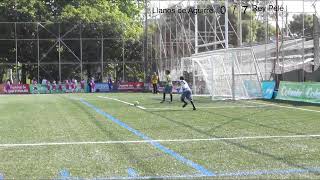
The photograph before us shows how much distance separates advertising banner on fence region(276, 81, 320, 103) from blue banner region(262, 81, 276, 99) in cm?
63

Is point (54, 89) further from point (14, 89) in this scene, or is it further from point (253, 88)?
point (253, 88)

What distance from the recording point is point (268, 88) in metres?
27.0

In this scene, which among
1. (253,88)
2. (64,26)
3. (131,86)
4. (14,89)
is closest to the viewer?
(253,88)

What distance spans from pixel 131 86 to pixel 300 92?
24754 mm

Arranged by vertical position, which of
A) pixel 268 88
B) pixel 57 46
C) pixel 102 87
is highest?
pixel 57 46

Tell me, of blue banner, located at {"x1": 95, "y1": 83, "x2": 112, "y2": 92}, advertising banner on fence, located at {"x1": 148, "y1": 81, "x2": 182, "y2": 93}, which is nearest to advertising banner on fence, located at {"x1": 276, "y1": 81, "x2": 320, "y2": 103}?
advertising banner on fence, located at {"x1": 148, "y1": 81, "x2": 182, "y2": 93}

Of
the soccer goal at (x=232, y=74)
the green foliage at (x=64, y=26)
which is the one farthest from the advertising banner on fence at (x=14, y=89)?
the soccer goal at (x=232, y=74)

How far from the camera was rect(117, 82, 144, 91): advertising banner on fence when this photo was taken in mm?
46312

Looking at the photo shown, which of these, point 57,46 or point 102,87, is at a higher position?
point 57,46

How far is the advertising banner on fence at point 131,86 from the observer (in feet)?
152

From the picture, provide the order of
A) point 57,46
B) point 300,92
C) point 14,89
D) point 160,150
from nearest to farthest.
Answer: point 160,150
point 300,92
point 14,89
point 57,46

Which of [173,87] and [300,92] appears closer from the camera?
[300,92]

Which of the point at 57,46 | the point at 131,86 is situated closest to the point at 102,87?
the point at 131,86

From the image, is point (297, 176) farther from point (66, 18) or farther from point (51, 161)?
point (66, 18)
